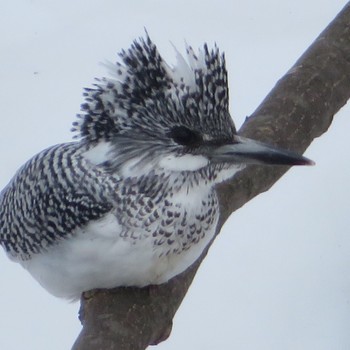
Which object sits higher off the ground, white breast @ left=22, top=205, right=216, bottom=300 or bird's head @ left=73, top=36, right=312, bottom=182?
bird's head @ left=73, top=36, right=312, bottom=182

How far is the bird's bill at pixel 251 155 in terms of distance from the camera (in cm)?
150

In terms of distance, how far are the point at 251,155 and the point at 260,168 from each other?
369 mm

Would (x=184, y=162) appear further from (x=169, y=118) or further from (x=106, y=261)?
(x=106, y=261)

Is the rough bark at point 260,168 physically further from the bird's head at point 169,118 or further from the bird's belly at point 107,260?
the bird's head at point 169,118

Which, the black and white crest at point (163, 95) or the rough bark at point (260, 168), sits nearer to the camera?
the black and white crest at point (163, 95)

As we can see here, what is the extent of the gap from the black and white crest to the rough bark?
0.26 m

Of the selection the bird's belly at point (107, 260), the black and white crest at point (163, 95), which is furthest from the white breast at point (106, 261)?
the black and white crest at point (163, 95)

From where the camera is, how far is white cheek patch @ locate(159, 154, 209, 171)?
1.50m

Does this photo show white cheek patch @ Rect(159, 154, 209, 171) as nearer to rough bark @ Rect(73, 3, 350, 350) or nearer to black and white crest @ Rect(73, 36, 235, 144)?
black and white crest @ Rect(73, 36, 235, 144)

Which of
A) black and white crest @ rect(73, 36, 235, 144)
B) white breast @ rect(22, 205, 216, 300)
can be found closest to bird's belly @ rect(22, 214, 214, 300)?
white breast @ rect(22, 205, 216, 300)

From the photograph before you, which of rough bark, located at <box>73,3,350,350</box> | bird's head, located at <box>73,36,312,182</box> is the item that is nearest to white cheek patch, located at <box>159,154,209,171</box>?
bird's head, located at <box>73,36,312,182</box>

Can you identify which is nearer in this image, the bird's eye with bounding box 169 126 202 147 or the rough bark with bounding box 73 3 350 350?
the bird's eye with bounding box 169 126 202 147

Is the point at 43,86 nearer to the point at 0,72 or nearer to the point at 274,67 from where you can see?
the point at 0,72

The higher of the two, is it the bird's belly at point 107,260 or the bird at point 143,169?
the bird at point 143,169
